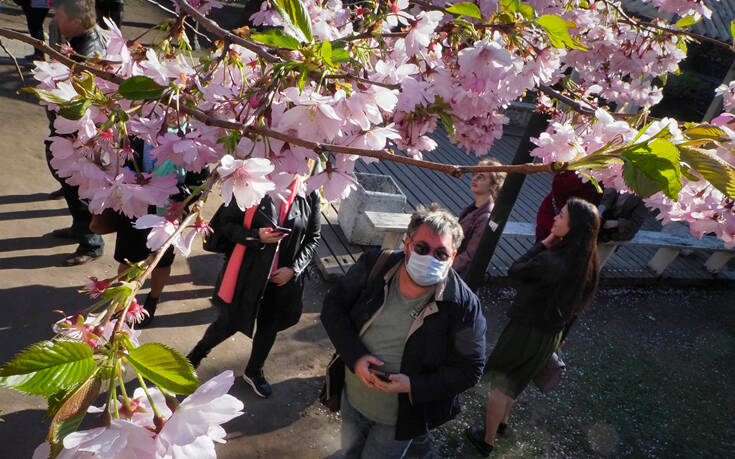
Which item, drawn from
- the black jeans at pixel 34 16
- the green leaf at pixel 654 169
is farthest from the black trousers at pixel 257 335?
the black jeans at pixel 34 16

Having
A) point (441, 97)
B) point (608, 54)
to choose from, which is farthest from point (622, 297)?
point (441, 97)

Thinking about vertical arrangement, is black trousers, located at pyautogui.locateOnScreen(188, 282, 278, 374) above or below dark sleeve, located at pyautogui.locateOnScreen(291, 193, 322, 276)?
below

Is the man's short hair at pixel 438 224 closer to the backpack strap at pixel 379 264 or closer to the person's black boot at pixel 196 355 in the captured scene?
the backpack strap at pixel 379 264

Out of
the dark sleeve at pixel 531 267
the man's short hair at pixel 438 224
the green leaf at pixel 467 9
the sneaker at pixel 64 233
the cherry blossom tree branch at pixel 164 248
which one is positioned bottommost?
the sneaker at pixel 64 233

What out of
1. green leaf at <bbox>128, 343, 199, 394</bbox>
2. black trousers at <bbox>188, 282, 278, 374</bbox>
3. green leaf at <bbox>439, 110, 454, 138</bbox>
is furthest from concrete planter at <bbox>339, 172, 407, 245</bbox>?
green leaf at <bbox>128, 343, 199, 394</bbox>

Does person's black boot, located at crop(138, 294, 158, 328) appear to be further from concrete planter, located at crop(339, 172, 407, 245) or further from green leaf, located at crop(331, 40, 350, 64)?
green leaf, located at crop(331, 40, 350, 64)

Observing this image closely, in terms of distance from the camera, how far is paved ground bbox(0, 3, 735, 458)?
11.0 ft

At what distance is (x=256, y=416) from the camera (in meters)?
3.39

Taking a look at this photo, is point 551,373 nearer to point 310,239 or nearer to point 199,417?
point 310,239

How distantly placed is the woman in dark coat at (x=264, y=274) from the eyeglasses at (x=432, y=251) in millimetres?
971

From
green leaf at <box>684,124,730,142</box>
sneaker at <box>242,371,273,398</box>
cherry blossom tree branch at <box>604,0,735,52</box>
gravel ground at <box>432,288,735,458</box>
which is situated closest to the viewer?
green leaf at <box>684,124,730,142</box>

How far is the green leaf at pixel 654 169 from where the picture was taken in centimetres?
90

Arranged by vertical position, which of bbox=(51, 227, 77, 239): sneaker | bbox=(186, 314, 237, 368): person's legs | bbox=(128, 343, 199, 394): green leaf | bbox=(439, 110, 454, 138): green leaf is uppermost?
bbox=(439, 110, 454, 138): green leaf

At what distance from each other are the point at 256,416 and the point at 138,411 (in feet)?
8.69
